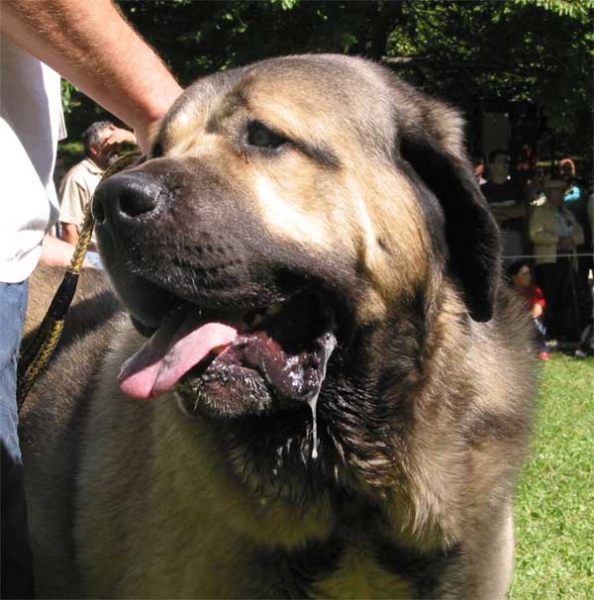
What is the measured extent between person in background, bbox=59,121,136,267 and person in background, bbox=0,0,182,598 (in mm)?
4440

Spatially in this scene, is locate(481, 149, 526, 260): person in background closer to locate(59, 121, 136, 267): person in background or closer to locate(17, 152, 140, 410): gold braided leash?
locate(59, 121, 136, 267): person in background

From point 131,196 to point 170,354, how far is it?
39 cm

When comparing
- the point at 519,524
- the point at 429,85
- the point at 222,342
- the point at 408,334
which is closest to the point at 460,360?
the point at 408,334

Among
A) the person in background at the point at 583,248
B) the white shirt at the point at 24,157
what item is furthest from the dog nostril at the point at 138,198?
the person in background at the point at 583,248

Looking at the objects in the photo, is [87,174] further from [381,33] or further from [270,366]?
[381,33]

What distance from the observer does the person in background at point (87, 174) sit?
7211 mm

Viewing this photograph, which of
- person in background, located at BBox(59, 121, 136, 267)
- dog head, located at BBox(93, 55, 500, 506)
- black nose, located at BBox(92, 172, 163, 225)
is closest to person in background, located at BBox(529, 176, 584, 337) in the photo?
person in background, located at BBox(59, 121, 136, 267)

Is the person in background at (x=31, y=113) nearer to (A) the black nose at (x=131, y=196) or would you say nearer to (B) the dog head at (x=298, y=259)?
(B) the dog head at (x=298, y=259)

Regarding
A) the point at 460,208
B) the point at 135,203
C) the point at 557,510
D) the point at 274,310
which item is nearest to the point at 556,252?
the point at 557,510

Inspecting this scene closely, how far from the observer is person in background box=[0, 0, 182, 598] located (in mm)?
2381

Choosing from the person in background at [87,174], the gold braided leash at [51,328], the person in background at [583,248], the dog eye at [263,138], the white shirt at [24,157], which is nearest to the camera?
the dog eye at [263,138]

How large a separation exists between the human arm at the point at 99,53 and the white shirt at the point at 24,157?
0.54ft

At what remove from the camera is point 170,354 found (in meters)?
2.21

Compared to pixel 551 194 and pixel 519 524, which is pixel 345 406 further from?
pixel 551 194
